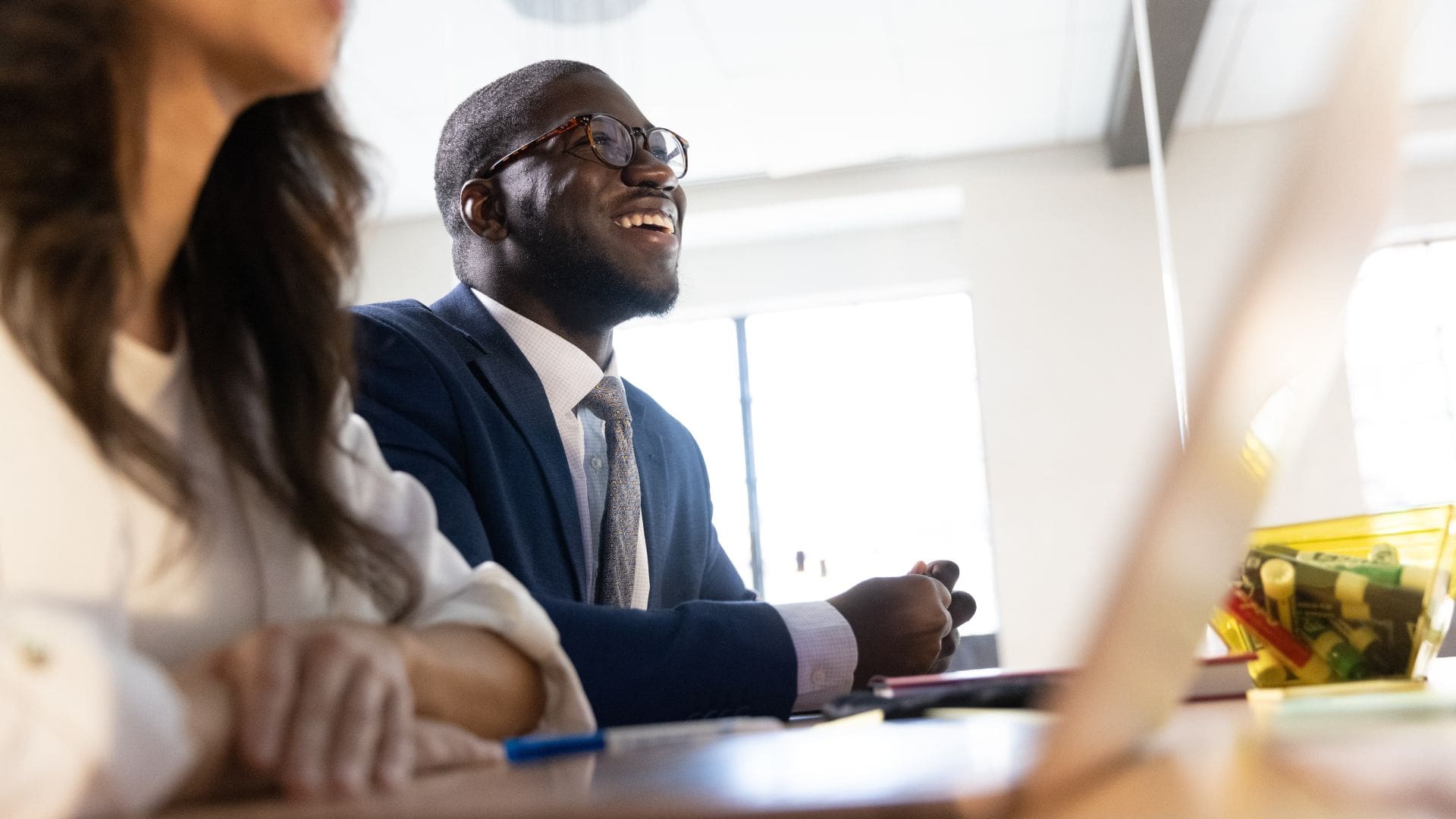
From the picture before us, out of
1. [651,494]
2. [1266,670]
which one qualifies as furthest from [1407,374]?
[1266,670]

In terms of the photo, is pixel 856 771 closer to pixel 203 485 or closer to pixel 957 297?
pixel 203 485

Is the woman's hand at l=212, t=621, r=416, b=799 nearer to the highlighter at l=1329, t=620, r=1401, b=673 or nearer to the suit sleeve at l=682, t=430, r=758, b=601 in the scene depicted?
the highlighter at l=1329, t=620, r=1401, b=673

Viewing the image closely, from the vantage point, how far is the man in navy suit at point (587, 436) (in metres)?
1.23

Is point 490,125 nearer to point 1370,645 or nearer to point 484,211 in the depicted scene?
point 484,211

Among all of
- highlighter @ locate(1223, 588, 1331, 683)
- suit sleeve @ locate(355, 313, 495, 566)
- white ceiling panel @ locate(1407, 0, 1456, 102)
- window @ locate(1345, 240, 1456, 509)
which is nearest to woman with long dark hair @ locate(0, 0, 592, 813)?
suit sleeve @ locate(355, 313, 495, 566)

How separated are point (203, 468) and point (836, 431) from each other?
244 inches

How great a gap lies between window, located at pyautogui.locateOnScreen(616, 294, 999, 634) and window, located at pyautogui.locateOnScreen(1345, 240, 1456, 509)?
1.89 meters

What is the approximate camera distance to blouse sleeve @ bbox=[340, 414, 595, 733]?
847 mm

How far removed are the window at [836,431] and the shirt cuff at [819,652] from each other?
5241 mm

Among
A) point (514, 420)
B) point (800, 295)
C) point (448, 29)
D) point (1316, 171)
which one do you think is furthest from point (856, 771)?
point (800, 295)

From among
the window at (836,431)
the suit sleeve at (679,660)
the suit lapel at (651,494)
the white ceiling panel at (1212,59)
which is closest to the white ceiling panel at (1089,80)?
the white ceiling panel at (1212,59)

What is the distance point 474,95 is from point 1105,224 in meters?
4.34

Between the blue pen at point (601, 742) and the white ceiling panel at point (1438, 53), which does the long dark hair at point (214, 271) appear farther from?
the white ceiling panel at point (1438, 53)

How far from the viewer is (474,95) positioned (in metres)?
2.37
